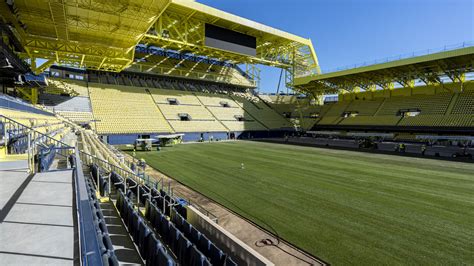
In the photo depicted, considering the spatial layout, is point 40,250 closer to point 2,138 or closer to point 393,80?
point 2,138

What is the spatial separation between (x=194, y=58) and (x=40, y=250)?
56.8 meters

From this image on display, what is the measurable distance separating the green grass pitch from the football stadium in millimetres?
81

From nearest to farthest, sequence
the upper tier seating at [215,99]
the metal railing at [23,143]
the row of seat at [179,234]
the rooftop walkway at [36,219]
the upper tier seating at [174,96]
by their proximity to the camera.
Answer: the rooftop walkway at [36,219]
the row of seat at [179,234]
the metal railing at [23,143]
the upper tier seating at [174,96]
the upper tier seating at [215,99]

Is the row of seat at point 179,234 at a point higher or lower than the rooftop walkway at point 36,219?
lower

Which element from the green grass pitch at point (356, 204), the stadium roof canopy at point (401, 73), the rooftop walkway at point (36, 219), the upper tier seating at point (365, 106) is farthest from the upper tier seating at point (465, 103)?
the rooftop walkway at point (36, 219)

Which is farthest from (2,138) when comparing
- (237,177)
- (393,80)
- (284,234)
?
(393,80)

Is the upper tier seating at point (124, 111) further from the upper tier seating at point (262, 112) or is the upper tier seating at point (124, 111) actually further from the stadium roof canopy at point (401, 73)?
the stadium roof canopy at point (401, 73)

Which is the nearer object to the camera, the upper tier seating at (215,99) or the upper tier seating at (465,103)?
the upper tier seating at (465,103)

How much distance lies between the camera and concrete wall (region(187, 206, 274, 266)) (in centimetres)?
622

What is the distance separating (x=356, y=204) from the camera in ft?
37.5

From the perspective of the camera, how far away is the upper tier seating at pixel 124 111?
3684cm

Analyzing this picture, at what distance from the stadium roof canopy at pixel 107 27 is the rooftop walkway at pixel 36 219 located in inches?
703

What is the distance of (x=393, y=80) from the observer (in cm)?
4231

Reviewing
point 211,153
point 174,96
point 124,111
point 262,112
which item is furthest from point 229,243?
point 262,112
